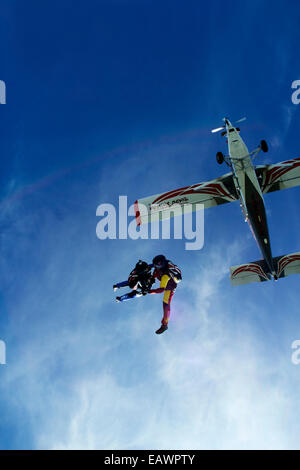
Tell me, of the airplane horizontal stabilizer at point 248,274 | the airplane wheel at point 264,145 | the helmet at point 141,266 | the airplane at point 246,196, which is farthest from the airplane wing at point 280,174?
the helmet at point 141,266

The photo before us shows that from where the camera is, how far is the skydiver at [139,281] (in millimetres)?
11883

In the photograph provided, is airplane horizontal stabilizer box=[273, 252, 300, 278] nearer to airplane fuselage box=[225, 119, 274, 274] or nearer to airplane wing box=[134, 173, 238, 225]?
airplane fuselage box=[225, 119, 274, 274]

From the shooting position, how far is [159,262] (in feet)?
39.4

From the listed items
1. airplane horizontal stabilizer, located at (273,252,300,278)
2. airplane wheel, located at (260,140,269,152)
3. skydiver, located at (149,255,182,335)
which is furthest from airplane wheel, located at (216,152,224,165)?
skydiver, located at (149,255,182,335)

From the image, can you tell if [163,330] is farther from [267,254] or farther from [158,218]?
[158,218]

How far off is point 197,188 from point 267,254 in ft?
25.5

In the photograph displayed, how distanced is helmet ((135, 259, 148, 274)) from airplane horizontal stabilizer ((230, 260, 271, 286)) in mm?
13148

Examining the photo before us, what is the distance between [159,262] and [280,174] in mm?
17361

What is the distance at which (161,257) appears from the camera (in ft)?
39.8

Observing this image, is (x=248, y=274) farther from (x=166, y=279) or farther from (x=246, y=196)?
(x=166, y=279)

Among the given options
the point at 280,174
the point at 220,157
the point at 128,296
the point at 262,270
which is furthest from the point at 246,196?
the point at 128,296

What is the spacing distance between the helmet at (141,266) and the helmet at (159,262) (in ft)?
1.21

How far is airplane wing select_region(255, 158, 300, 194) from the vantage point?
2491 centimetres
